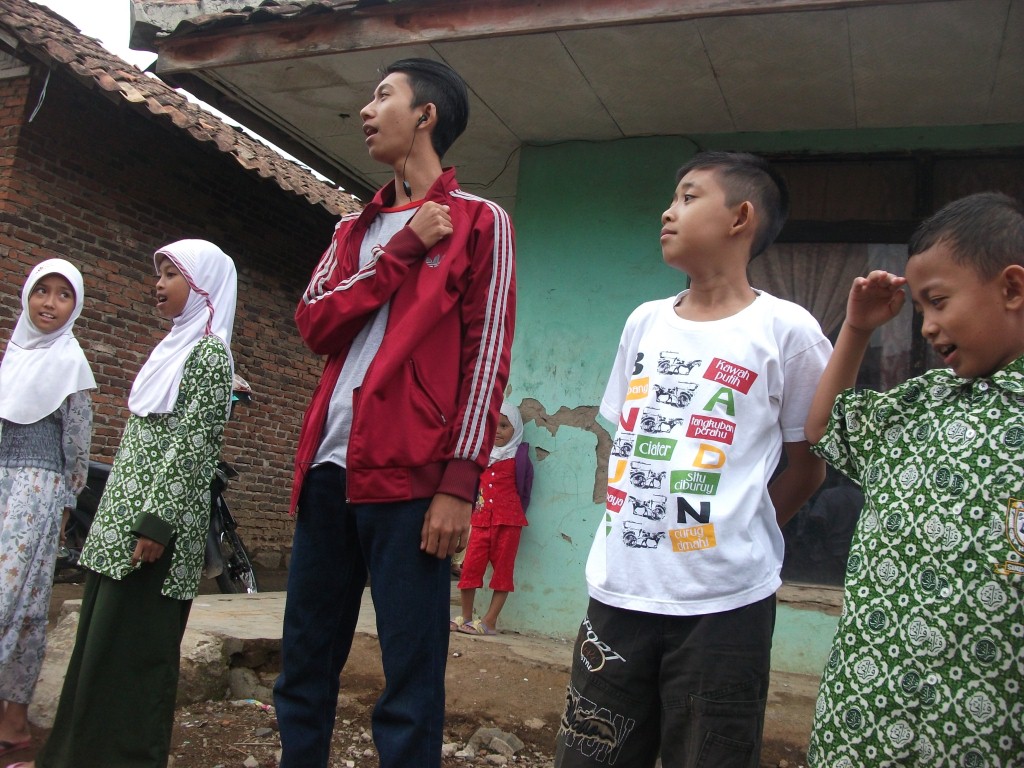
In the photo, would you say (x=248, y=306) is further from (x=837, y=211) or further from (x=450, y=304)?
(x=450, y=304)

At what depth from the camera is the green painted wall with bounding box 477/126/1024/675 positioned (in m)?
4.92

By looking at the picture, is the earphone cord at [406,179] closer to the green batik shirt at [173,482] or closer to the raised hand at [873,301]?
the green batik shirt at [173,482]

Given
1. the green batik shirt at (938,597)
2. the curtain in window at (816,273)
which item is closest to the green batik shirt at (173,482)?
the green batik shirt at (938,597)

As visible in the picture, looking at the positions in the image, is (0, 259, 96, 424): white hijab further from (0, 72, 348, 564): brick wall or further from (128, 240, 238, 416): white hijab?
(0, 72, 348, 564): brick wall

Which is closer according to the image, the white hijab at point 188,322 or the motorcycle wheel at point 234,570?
the white hijab at point 188,322

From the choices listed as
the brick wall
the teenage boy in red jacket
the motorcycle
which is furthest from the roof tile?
the teenage boy in red jacket

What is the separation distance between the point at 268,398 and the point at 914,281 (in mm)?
9154

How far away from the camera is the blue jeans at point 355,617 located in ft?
6.05

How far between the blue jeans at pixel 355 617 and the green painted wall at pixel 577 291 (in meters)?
2.93

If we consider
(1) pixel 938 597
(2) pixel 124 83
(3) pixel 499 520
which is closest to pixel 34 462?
(3) pixel 499 520

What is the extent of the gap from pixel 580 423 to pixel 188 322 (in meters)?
2.58

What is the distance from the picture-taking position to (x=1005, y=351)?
1459mm

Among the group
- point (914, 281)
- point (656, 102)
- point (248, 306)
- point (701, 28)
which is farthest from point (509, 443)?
point (248, 306)

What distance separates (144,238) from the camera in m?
8.38
